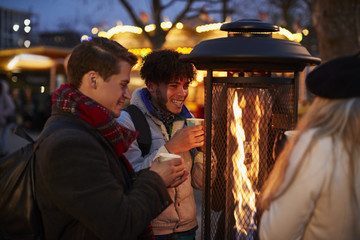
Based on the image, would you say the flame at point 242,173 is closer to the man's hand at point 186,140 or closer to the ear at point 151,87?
the man's hand at point 186,140

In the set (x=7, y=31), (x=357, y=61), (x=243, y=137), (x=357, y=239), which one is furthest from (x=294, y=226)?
(x=7, y=31)

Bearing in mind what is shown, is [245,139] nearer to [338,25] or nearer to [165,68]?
[165,68]

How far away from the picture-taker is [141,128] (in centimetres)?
220

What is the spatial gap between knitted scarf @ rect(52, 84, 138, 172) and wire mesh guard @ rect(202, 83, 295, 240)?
29.0 inches

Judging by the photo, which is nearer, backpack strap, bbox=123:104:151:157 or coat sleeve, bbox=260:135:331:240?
coat sleeve, bbox=260:135:331:240

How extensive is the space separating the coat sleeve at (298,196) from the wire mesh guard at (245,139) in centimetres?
78

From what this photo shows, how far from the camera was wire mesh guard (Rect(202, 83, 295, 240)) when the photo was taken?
7.03 feet

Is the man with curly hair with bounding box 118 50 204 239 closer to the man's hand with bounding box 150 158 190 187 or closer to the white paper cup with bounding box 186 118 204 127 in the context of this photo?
the white paper cup with bounding box 186 118 204 127

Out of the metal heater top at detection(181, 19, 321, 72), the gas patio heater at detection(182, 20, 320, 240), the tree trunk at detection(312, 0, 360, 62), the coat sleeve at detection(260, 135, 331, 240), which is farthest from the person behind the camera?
the tree trunk at detection(312, 0, 360, 62)

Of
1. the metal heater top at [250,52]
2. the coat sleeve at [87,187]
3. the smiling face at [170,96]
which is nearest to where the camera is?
the coat sleeve at [87,187]

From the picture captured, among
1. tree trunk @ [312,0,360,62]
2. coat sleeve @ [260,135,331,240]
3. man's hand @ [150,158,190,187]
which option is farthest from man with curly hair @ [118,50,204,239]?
tree trunk @ [312,0,360,62]

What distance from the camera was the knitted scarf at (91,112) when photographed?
1.55 m

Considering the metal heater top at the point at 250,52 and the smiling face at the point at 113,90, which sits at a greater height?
the metal heater top at the point at 250,52

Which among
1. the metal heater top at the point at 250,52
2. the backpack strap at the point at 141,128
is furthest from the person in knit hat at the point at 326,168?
the backpack strap at the point at 141,128
